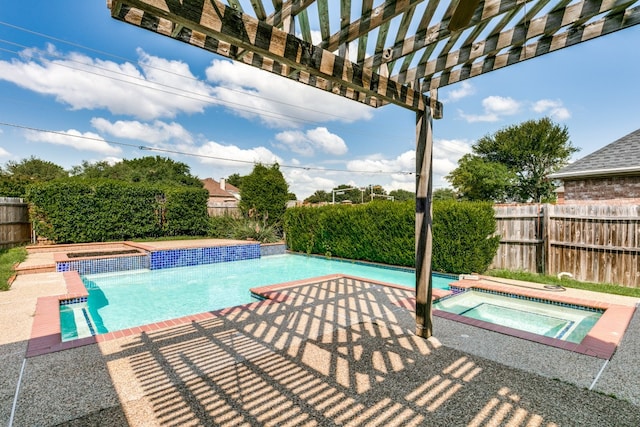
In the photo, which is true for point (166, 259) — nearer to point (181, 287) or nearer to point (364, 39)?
point (181, 287)

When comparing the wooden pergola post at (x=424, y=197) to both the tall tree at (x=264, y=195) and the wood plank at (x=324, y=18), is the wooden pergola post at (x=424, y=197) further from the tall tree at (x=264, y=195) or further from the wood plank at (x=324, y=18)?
the tall tree at (x=264, y=195)

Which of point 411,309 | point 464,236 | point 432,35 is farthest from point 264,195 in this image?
point 432,35

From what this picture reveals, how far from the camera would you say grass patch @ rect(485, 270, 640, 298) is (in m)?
6.06

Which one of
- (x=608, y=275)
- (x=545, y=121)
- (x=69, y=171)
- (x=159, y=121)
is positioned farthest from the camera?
(x=69, y=171)

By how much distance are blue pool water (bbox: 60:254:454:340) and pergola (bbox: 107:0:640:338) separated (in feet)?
14.7

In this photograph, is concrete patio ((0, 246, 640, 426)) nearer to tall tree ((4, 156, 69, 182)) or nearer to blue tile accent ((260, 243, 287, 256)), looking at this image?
blue tile accent ((260, 243, 287, 256))

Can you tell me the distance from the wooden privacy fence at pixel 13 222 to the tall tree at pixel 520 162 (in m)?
33.8

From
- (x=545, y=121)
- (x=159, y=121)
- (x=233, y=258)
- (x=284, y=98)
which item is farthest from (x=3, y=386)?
(x=545, y=121)

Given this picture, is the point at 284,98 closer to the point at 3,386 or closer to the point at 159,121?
the point at 159,121

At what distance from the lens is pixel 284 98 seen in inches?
690

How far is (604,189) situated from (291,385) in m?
10.8

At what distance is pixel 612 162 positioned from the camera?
9016mm

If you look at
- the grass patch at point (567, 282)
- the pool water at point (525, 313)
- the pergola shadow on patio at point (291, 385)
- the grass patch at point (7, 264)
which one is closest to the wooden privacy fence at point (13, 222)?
the grass patch at point (7, 264)

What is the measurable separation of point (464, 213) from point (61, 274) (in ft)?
30.7
